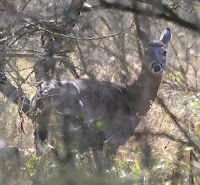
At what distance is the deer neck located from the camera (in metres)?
6.59

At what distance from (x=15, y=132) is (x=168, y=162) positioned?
7.45 feet

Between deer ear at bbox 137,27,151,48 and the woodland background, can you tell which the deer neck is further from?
deer ear at bbox 137,27,151,48

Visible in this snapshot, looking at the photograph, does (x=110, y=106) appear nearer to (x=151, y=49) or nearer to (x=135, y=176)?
(x=151, y=49)

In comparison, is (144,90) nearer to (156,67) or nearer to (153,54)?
(156,67)

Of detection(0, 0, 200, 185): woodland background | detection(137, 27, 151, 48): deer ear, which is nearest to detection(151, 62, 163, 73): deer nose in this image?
detection(0, 0, 200, 185): woodland background

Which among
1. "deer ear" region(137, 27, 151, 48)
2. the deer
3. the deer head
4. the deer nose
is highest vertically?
"deer ear" region(137, 27, 151, 48)

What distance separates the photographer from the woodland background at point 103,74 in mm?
3570

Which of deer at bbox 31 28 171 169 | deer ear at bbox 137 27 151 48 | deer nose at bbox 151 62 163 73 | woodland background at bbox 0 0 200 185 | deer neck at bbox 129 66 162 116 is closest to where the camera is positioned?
woodland background at bbox 0 0 200 185

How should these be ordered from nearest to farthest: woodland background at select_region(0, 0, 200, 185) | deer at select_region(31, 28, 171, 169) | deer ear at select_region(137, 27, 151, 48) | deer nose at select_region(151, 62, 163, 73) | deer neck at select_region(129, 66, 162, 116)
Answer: woodland background at select_region(0, 0, 200, 185), deer at select_region(31, 28, 171, 169), deer nose at select_region(151, 62, 163, 73), deer neck at select_region(129, 66, 162, 116), deer ear at select_region(137, 27, 151, 48)

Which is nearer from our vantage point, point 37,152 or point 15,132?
point 37,152

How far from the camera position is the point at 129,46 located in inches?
303

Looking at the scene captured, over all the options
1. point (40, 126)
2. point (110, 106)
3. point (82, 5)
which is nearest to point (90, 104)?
point (110, 106)

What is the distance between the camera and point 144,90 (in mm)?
6711

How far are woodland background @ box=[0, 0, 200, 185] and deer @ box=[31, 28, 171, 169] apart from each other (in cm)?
22
